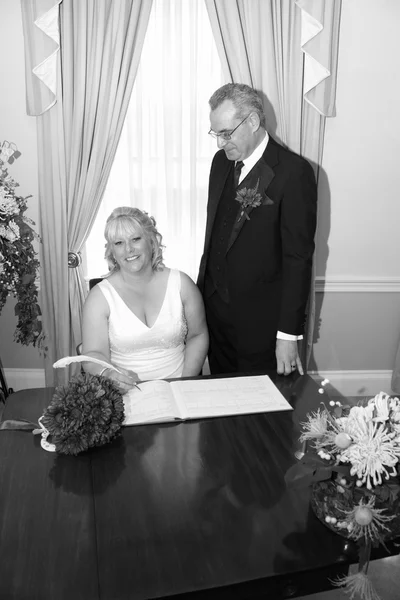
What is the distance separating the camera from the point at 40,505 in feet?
4.73

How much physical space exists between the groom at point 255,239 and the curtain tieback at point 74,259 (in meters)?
1.10

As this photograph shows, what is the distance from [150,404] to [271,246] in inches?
43.4

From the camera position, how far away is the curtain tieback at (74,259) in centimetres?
365

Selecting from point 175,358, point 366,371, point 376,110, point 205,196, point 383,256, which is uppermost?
point 376,110

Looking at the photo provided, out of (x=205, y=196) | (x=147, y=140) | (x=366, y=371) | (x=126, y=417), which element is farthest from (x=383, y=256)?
(x=126, y=417)

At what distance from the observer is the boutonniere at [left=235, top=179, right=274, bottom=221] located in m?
2.59

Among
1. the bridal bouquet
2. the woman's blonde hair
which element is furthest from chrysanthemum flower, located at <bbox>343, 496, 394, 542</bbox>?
the woman's blonde hair

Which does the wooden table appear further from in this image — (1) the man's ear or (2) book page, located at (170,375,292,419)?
(1) the man's ear

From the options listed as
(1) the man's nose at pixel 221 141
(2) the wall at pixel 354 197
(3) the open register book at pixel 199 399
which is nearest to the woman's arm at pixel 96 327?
(3) the open register book at pixel 199 399

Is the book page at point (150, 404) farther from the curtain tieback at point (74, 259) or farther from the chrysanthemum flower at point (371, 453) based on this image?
the curtain tieback at point (74, 259)

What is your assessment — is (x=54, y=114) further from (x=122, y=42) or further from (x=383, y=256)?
(x=383, y=256)

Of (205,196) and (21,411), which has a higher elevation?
(205,196)

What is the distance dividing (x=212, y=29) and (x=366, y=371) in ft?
8.95

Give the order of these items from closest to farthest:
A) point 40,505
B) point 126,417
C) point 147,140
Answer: point 40,505 → point 126,417 → point 147,140
